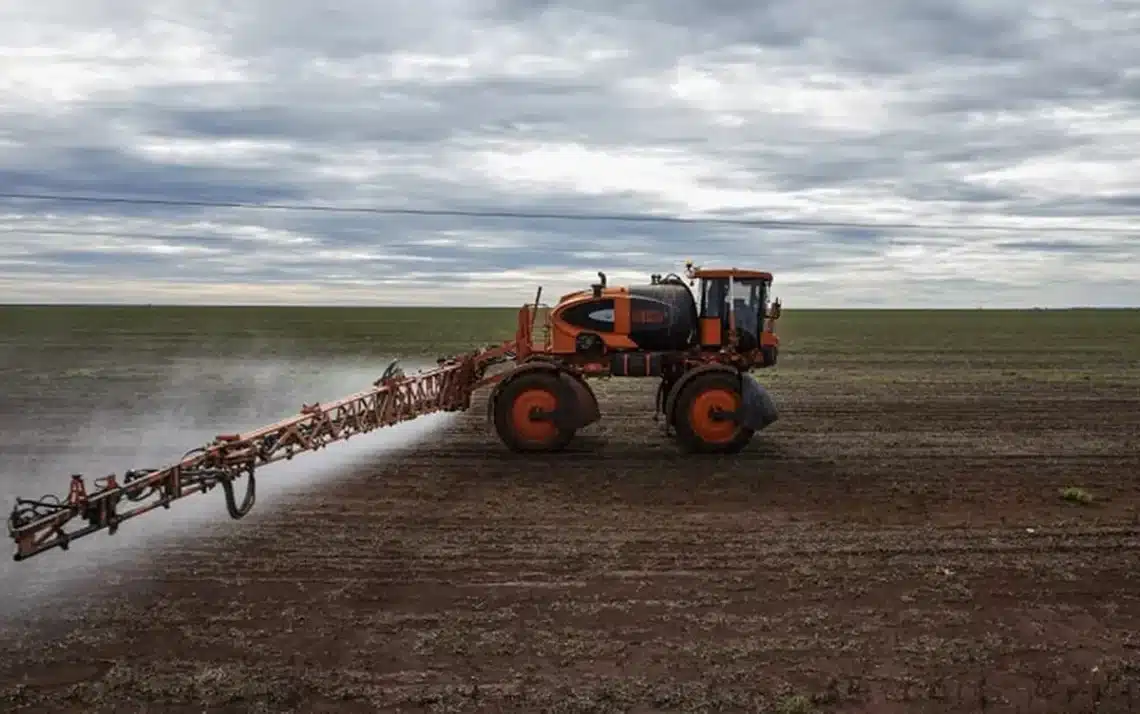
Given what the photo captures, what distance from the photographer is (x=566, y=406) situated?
16328 millimetres

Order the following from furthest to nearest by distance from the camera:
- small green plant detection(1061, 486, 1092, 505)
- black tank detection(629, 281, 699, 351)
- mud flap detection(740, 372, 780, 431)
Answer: black tank detection(629, 281, 699, 351) < mud flap detection(740, 372, 780, 431) < small green plant detection(1061, 486, 1092, 505)

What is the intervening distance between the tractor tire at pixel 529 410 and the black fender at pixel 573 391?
0.18ft

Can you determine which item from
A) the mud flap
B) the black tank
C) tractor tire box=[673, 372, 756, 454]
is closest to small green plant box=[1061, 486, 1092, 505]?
the mud flap

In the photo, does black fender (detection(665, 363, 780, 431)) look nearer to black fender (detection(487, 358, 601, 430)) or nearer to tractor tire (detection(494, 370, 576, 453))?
black fender (detection(487, 358, 601, 430))

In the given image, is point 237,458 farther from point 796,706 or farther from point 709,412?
point 709,412

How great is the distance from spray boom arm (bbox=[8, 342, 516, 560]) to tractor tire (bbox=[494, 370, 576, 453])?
1.16 meters

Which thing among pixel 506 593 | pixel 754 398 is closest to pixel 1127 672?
pixel 506 593

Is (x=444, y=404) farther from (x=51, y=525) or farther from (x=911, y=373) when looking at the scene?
(x=911, y=373)

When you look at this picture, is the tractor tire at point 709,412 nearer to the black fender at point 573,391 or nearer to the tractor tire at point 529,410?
the black fender at point 573,391

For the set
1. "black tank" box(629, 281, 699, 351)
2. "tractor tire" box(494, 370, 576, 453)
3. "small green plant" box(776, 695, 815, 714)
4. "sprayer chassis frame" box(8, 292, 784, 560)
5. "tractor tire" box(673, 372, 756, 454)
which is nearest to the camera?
"small green plant" box(776, 695, 815, 714)

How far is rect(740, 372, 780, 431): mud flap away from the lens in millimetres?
16141

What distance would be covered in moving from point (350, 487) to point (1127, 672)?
10390 mm

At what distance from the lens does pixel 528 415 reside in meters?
16.4

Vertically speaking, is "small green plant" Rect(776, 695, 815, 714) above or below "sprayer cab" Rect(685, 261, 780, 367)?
below
